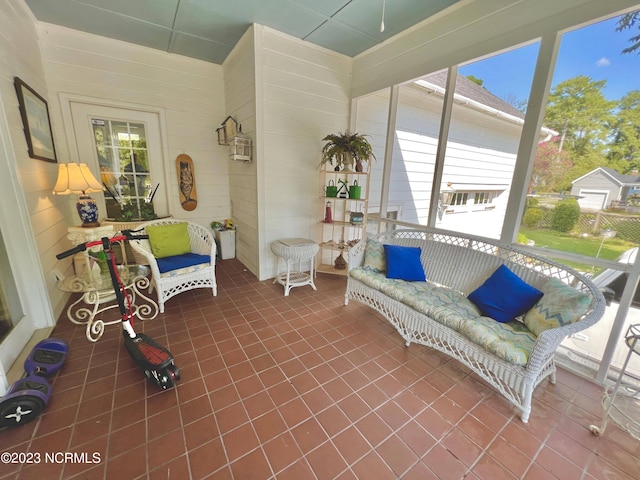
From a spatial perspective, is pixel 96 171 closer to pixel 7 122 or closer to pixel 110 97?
pixel 110 97

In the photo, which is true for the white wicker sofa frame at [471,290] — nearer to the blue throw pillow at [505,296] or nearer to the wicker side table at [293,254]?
the blue throw pillow at [505,296]

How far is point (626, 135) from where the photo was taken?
1.70m

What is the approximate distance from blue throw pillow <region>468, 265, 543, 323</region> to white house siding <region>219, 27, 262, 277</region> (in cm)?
247

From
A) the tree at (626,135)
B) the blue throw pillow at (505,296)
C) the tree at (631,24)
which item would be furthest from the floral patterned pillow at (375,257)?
the tree at (631,24)

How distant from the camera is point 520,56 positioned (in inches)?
85.4

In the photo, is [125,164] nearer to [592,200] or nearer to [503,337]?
[503,337]

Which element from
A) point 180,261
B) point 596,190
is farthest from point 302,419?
point 596,190

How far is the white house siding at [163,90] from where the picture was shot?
2.98 metres

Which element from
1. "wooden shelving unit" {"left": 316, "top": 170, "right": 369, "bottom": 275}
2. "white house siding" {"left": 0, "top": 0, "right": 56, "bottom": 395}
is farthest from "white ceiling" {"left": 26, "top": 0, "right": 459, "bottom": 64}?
"wooden shelving unit" {"left": 316, "top": 170, "right": 369, "bottom": 275}

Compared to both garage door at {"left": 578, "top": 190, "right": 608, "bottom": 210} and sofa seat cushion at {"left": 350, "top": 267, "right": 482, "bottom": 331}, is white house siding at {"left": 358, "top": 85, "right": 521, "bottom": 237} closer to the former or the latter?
garage door at {"left": 578, "top": 190, "right": 608, "bottom": 210}

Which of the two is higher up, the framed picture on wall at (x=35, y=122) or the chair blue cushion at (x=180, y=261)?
the framed picture on wall at (x=35, y=122)

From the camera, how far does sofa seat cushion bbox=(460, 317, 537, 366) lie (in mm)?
1533

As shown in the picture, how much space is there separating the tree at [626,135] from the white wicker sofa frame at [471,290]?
0.77 metres

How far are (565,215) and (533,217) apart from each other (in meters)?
0.20
